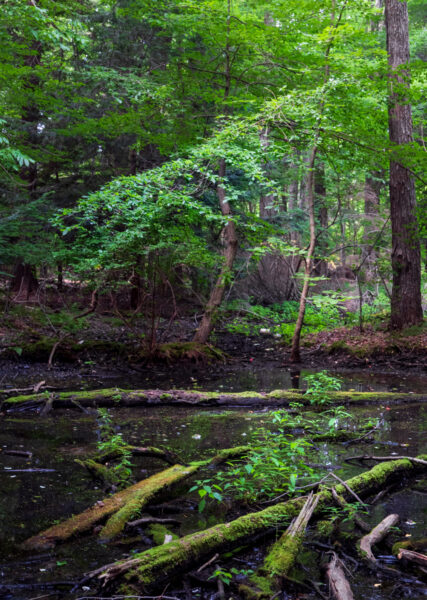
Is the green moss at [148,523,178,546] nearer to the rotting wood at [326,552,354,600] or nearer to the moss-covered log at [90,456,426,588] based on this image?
the moss-covered log at [90,456,426,588]

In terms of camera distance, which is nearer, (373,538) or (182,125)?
(373,538)

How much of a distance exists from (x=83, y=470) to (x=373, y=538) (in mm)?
2720

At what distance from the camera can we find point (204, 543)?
2871 mm

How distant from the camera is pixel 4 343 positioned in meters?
10.4

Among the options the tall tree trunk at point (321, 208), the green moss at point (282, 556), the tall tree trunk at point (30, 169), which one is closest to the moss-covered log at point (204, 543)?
the green moss at point (282, 556)

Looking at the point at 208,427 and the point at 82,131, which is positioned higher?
the point at 82,131

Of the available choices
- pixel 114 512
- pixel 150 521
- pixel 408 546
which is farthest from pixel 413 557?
pixel 114 512

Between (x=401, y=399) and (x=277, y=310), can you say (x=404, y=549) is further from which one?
(x=277, y=310)

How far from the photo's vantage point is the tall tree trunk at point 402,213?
38.0 ft

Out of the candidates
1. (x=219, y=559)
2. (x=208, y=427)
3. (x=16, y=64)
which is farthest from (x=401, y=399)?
(x=16, y=64)

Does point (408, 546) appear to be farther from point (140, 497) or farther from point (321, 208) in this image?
point (321, 208)

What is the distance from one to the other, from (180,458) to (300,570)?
2.14 metres

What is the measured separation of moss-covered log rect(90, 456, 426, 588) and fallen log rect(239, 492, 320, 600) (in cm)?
17

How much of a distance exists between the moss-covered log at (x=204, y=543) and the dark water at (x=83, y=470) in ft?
0.80
